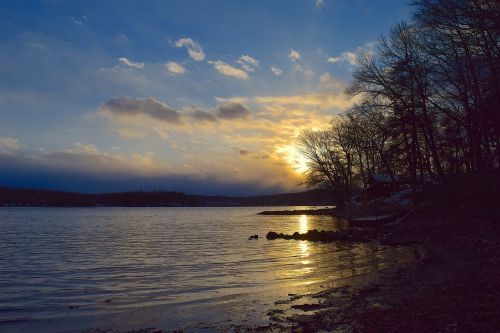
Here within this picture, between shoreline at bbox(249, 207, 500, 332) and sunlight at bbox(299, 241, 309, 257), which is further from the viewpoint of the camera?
sunlight at bbox(299, 241, 309, 257)

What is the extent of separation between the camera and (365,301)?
33.8 ft

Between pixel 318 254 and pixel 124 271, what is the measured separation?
33.4ft

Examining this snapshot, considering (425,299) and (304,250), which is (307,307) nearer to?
(425,299)

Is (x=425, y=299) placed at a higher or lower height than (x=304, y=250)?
higher

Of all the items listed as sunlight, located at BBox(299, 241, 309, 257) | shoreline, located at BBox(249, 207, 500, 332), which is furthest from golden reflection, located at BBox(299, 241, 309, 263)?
shoreline, located at BBox(249, 207, 500, 332)

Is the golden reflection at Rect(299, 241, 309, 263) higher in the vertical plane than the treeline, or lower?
lower

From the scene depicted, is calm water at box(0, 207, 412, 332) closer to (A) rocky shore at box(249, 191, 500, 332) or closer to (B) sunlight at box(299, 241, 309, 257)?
(B) sunlight at box(299, 241, 309, 257)

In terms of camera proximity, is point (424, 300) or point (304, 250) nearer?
point (424, 300)

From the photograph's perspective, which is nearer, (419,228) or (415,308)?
(415,308)

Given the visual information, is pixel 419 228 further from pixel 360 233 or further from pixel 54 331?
pixel 54 331

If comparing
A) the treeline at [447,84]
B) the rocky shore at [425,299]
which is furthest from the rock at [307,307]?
the treeline at [447,84]

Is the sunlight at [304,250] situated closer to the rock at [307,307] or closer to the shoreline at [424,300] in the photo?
the shoreline at [424,300]

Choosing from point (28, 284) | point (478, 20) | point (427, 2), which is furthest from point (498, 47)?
point (28, 284)

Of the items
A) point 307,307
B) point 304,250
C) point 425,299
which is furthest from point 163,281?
point 304,250
